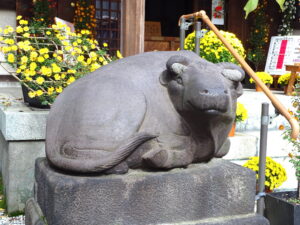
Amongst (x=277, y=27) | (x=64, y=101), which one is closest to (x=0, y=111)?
(x=64, y=101)

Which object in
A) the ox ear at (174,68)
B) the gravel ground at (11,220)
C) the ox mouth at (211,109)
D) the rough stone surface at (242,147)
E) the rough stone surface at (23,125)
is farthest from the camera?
the rough stone surface at (242,147)

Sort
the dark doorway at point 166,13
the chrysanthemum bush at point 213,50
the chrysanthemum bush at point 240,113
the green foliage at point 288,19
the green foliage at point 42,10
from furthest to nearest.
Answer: the dark doorway at point 166,13 → the green foliage at point 288,19 → the green foliage at point 42,10 → the chrysanthemum bush at point 213,50 → the chrysanthemum bush at point 240,113

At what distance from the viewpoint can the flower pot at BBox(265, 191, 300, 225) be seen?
114 inches

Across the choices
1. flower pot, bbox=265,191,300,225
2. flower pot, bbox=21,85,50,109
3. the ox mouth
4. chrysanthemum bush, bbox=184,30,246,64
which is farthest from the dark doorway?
the ox mouth

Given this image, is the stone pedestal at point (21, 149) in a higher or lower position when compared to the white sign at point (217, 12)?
lower

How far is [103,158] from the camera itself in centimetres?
188

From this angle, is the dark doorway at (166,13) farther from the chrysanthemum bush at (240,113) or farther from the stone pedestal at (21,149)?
the stone pedestal at (21,149)

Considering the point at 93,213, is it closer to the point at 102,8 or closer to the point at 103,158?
the point at 103,158

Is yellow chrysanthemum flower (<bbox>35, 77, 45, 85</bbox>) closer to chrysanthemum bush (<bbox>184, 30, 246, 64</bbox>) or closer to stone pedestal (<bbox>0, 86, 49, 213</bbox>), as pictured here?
stone pedestal (<bbox>0, 86, 49, 213</bbox>)

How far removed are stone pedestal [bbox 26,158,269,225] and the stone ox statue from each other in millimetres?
65

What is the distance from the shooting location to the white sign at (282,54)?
26.0 feet

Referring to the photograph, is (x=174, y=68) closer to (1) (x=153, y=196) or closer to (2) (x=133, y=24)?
(1) (x=153, y=196)

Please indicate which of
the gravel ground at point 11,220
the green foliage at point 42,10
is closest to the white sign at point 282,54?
the green foliage at point 42,10

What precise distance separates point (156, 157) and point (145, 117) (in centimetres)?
20
